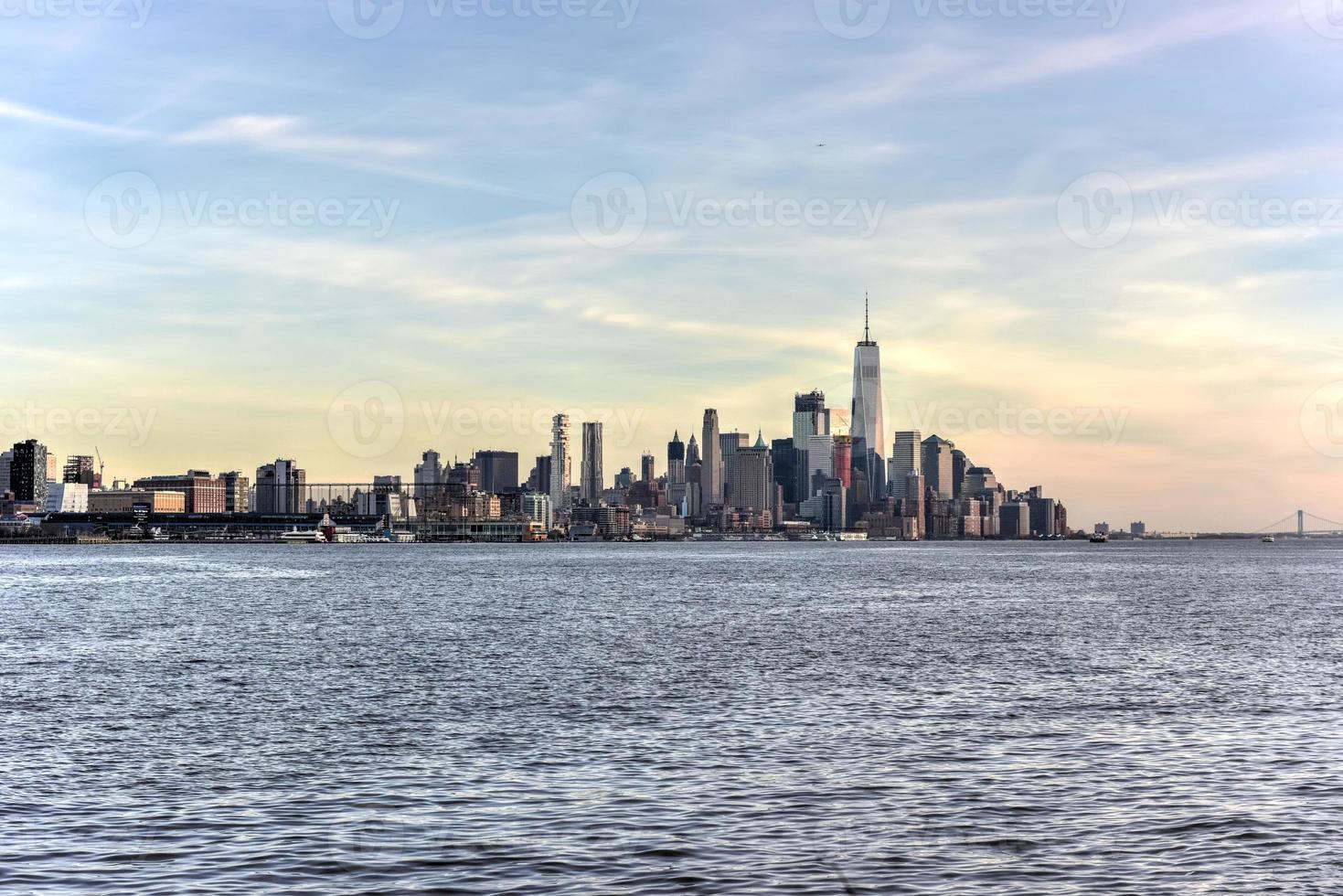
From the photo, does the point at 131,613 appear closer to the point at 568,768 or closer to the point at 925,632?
the point at 925,632

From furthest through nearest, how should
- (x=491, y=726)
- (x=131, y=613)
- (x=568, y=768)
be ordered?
1. (x=131, y=613)
2. (x=491, y=726)
3. (x=568, y=768)

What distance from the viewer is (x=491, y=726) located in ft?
136

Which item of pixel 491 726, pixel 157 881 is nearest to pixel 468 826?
pixel 157 881

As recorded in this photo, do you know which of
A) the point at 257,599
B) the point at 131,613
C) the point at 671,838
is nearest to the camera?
the point at 671,838

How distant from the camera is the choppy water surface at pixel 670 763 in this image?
24.8 m

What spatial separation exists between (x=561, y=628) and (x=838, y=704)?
40108mm

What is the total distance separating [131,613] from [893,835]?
3390 inches

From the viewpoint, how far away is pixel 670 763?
35.0 metres

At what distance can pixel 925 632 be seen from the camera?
81062mm

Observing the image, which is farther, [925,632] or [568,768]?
[925,632]

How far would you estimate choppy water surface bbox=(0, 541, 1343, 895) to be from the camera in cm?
2483

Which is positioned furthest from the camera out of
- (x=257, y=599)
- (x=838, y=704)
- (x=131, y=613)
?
(x=257, y=599)

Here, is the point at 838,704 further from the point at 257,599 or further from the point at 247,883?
the point at 257,599

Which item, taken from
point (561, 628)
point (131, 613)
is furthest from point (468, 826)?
point (131, 613)
